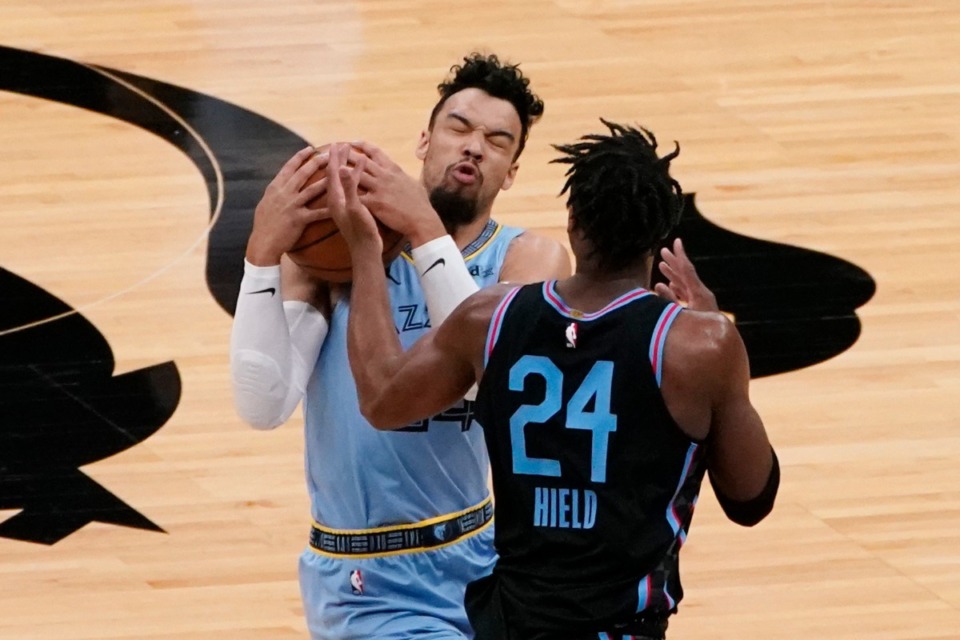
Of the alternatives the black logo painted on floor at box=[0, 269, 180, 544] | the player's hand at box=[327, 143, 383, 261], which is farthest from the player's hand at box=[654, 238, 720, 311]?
the black logo painted on floor at box=[0, 269, 180, 544]

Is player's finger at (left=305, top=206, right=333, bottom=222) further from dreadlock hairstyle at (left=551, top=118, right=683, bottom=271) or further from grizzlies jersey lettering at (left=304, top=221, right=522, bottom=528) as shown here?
dreadlock hairstyle at (left=551, top=118, right=683, bottom=271)

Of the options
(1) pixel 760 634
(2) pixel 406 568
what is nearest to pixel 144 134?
(1) pixel 760 634

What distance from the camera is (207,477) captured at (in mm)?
6398

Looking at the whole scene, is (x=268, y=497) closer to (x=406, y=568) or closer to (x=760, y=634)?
(x=760, y=634)

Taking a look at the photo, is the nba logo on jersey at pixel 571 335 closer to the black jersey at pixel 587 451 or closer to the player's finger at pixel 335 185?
the black jersey at pixel 587 451

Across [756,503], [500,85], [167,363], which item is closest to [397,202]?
[500,85]

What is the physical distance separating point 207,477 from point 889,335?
2.81 m

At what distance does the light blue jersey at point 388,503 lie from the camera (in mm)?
4086

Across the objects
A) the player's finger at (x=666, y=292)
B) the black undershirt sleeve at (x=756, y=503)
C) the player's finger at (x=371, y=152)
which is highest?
the player's finger at (x=371, y=152)

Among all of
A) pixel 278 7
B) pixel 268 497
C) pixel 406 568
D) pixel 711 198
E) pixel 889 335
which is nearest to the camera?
pixel 406 568

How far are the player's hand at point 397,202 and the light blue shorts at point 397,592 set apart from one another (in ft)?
2.45

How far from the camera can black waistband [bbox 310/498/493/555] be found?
13.5 ft

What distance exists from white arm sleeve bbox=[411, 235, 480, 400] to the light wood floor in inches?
79.1

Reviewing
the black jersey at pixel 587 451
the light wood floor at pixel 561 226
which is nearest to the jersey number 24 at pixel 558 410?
the black jersey at pixel 587 451
